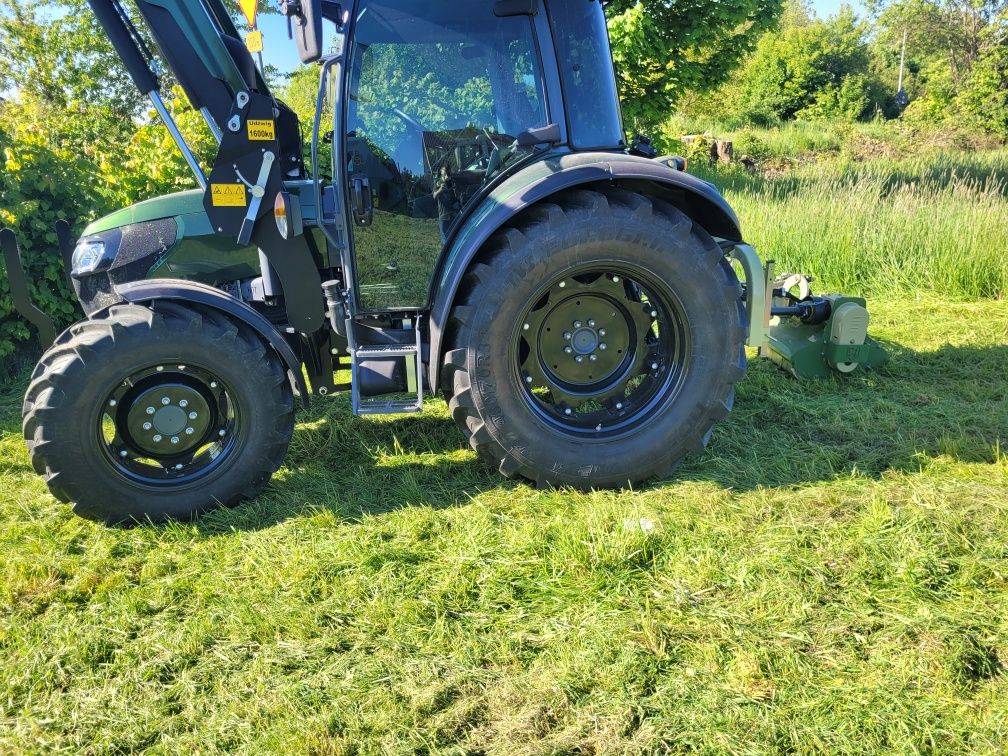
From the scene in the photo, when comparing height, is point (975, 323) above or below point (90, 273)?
below

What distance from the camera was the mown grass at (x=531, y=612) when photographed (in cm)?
216

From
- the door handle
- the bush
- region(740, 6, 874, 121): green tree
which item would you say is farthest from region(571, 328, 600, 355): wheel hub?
region(740, 6, 874, 121): green tree

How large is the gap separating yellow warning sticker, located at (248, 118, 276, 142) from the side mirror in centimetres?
33

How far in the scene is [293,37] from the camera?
11.2 ft

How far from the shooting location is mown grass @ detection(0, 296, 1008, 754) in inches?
84.9

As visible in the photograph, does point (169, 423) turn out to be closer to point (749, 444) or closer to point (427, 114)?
point (427, 114)

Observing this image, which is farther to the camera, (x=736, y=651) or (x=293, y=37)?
(x=293, y=37)

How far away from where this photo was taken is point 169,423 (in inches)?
130

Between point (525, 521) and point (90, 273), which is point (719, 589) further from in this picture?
point (90, 273)

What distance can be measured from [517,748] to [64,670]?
1.53 metres

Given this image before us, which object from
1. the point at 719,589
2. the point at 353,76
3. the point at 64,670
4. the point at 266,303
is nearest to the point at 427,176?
the point at 353,76

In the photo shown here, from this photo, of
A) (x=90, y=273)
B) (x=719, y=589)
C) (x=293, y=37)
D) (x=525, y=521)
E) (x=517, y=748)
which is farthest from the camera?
(x=90, y=273)

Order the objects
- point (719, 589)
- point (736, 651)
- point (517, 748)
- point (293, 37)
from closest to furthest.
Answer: point (517, 748) < point (736, 651) < point (719, 589) < point (293, 37)

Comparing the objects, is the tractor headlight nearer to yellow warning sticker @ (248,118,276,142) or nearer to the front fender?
yellow warning sticker @ (248,118,276,142)
